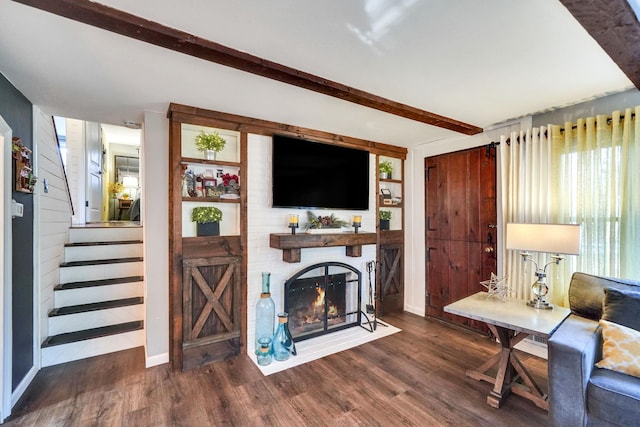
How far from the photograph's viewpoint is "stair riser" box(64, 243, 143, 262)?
3.36m

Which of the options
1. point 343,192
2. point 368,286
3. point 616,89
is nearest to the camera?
point 616,89

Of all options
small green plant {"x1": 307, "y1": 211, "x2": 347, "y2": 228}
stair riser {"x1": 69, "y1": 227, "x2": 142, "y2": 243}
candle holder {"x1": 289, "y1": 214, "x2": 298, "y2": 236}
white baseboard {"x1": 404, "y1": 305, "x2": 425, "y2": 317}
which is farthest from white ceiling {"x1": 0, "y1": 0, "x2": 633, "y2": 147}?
white baseboard {"x1": 404, "y1": 305, "x2": 425, "y2": 317}

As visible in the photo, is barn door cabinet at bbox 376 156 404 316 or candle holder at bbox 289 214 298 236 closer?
candle holder at bbox 289 214 298 236

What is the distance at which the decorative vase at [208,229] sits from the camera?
2758 millimetres

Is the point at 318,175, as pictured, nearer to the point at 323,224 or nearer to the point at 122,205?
the point at 323,224

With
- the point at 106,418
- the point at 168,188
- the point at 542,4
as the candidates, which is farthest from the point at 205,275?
the point at 542,4

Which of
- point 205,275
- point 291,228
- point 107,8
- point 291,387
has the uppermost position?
point 107,8

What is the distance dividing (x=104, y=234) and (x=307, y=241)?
8.92 ft

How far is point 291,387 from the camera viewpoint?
7.80 feet

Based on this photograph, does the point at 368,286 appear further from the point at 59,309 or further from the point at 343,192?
the point at 59,309

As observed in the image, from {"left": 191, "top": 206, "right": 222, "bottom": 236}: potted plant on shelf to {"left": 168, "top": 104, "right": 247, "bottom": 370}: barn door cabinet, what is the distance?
0.05 metres

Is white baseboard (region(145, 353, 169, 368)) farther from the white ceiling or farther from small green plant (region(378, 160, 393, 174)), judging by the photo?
small green plant (region(378, 160, 393, 174))

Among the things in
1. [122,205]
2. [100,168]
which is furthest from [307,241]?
[122,205]

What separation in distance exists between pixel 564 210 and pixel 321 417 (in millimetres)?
2787
